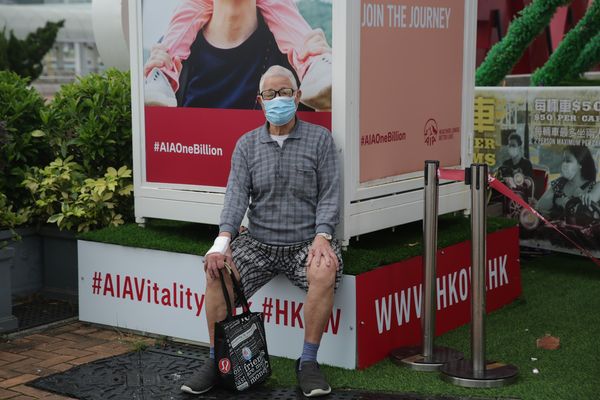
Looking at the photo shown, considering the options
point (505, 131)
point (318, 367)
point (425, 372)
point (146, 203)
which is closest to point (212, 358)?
point (318, 367)

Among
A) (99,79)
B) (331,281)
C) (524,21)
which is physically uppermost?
(524,21)

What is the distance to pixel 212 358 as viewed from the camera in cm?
510

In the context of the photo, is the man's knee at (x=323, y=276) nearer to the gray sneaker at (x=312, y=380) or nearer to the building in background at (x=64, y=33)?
the gray sneaker at (x=312, y=380)

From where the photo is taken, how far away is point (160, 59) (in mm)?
6059

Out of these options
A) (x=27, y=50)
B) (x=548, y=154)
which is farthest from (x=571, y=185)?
(x=27, y=50)

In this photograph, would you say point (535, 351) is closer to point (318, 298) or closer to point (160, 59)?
point (318, 298)

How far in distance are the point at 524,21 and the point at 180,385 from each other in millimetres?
6256

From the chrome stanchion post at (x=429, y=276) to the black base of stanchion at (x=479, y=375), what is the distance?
0.47 ft

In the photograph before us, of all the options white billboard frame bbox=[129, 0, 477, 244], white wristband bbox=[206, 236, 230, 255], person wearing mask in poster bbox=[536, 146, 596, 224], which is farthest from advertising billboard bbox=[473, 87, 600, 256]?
white wristband bbox=[206, 236, 230, 255]

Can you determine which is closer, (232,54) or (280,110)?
(280,110)

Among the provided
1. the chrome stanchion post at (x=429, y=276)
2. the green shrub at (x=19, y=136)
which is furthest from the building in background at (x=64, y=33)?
the chrome stanchion post at (x=429, y=276)

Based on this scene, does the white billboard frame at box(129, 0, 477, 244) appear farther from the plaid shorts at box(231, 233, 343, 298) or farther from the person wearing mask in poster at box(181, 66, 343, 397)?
the plaid shorts at box(231, 233, 343, 298)

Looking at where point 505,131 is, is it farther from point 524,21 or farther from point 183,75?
point 183,75

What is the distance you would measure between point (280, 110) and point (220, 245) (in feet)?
2.62
